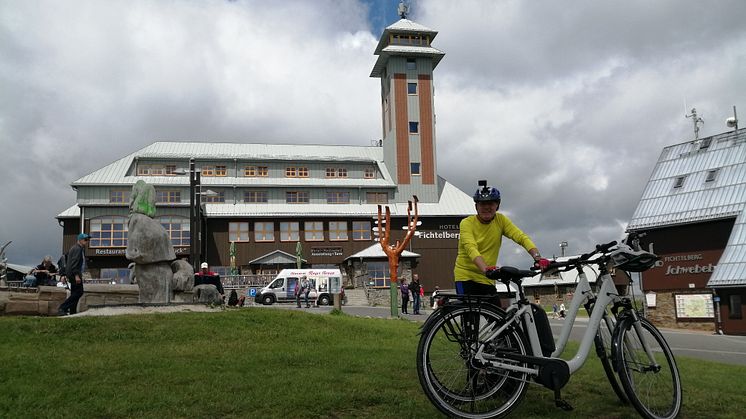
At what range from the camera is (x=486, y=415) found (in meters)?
5.04

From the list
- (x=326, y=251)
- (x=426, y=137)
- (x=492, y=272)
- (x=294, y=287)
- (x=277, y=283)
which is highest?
(x=426, y=137)

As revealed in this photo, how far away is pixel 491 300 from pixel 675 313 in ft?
109

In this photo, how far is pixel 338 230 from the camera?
57.8 metres

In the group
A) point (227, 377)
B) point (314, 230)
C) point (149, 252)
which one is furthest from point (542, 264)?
point (314, 230)

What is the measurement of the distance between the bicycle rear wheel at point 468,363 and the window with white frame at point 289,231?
170 feet

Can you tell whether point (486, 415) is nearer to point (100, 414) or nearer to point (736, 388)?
→ point (100, 414)

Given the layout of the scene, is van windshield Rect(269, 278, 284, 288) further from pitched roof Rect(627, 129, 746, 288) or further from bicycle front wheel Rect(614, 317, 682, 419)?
bicycle front wheel Rect(614, 317, 682, 419)

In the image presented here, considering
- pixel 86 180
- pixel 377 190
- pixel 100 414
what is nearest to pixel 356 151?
pixel 377 190

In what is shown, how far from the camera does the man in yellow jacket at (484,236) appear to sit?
631 centimetres

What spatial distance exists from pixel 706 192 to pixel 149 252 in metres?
31.0

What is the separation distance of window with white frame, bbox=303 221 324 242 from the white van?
46.4 ft

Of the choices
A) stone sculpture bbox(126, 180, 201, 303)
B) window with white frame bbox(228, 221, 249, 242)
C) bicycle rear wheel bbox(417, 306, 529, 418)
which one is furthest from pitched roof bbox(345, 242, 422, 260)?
bicycle rear wheel bbox(417, 306, 529, 418)

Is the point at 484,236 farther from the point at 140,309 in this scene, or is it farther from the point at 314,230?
the point at 314,230

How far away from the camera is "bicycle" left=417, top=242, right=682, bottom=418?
5152mm
